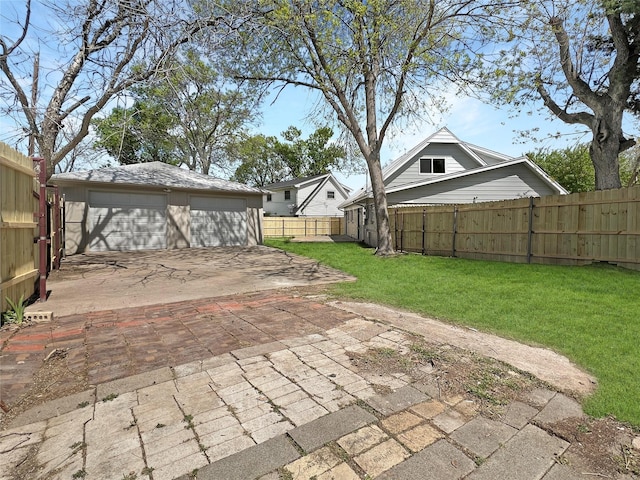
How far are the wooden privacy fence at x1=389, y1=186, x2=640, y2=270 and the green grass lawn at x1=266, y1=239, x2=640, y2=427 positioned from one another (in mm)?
669

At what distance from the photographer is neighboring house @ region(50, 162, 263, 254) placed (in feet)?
41.4

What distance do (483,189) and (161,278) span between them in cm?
1453

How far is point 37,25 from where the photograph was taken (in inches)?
286

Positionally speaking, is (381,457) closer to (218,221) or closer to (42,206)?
(42,206)

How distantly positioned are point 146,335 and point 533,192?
57.6 feet

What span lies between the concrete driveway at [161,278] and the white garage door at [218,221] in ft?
9.72

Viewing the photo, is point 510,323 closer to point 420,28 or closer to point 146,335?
point 146,335

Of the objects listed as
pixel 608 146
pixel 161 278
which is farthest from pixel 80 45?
pixel 608 146

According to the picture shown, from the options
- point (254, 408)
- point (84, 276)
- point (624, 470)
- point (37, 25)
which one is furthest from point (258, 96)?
point (624, 470)

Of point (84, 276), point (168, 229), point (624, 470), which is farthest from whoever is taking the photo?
point (168, 229)

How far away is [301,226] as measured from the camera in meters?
26.7

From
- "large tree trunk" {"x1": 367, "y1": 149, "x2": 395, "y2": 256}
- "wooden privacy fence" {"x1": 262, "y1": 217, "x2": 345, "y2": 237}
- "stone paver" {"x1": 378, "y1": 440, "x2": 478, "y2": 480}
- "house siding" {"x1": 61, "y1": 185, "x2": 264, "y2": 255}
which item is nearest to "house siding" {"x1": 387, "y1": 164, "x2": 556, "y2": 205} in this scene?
"large tree trunk" {"x1": 367, "y1": 149, "x2": 395, "y2": 256}

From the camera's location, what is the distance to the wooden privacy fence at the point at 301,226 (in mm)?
25891

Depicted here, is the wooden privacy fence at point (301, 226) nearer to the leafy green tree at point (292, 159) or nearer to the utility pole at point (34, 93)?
the leafy green tree at point (292, 159)
